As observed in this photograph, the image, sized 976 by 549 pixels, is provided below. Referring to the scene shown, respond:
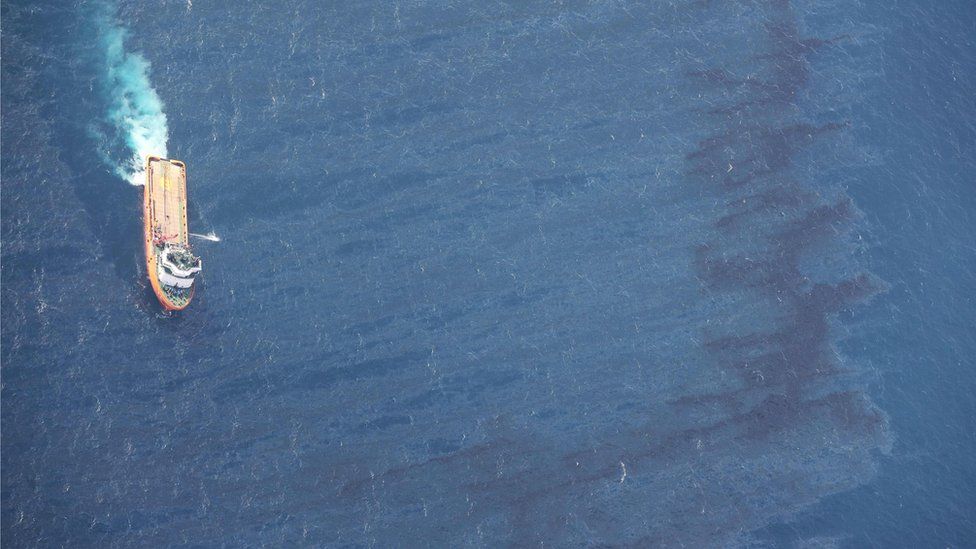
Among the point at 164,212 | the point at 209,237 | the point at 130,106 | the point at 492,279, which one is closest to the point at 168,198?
the point at 164,212

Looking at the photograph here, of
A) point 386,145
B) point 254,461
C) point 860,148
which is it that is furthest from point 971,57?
point 254,461

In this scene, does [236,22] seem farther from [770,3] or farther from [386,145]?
[770,3]

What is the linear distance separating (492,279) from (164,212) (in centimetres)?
3055

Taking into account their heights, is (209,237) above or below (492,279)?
above

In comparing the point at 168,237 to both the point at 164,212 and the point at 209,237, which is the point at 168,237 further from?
the point at 209,237

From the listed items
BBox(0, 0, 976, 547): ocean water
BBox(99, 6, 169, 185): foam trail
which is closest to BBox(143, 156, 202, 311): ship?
BBox(0, 0, 976, 547): ocean water

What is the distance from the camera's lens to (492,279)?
95.9 meters

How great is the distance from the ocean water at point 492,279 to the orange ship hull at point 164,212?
73.8 inches

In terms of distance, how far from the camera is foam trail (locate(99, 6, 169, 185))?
315 feet

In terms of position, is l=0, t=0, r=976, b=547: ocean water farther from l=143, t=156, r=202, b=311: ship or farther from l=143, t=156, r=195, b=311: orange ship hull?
l=143, t=156, r=202, b=311: ship

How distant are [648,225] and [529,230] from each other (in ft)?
39.0

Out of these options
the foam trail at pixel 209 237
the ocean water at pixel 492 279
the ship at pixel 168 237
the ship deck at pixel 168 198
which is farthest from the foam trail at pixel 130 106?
the foam trail at pixel 209 237

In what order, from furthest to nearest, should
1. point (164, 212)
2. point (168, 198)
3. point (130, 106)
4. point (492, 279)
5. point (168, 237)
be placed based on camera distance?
point (130, 106), point (492, 279), point (168, 198), point (164, 212), point (168, 237)

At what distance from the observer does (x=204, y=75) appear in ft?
331
